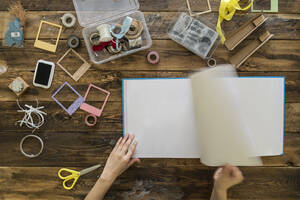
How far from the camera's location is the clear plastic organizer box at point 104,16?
3.42 feet

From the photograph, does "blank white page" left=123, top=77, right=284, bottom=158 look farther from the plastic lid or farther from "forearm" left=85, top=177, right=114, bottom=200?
the plastic lid

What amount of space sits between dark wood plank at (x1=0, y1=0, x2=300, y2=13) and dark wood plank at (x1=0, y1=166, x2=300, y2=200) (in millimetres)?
684

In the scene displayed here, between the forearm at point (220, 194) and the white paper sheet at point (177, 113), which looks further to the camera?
the white paper sheet at point (177, 113)

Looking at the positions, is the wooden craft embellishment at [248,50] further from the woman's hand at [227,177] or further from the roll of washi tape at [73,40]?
the roll of washi tape at [73,40]

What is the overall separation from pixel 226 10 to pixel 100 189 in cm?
90

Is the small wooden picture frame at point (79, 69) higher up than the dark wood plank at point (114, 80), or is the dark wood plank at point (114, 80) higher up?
the small wooden picture frame at point (79, 69)

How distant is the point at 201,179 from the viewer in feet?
3.50

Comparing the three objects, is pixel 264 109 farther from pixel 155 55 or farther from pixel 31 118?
pixel 31 118

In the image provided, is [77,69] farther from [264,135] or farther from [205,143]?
[264,135]

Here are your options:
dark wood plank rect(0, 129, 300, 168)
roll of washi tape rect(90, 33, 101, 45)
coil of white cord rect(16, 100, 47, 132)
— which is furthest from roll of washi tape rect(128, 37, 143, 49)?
coil of white cord rect(16, 100, 47, 132)

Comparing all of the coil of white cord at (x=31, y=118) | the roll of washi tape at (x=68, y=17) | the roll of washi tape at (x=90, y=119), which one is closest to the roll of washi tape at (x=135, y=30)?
the roll of washi tape at (x=68, y=17)

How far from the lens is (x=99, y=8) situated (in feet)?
3.47

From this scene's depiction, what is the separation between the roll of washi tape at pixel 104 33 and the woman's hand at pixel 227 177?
0.67m

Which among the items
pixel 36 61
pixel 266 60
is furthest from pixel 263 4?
pixel 36 61
